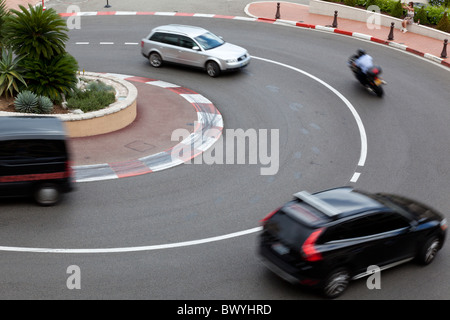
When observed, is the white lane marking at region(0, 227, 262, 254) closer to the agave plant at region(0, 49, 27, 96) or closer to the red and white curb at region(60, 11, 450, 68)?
the agave plant at region(0, 49, 27, 96)

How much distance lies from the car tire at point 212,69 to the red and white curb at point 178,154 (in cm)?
193

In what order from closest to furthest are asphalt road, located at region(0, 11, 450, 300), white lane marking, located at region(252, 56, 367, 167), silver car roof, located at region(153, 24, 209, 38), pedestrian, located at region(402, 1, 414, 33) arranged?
asphalt road, located at region(0, 11, 450, 300)
white lane marking, located at region(252, 56, 367, 167)
silver car roof, located at region(153, 24, 209, 38)
pedestrian, located at region(402, 1, 414, 33)

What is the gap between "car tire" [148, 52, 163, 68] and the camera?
81.8 ft

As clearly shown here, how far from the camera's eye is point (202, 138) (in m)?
18.6

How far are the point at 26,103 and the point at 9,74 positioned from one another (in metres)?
1.28

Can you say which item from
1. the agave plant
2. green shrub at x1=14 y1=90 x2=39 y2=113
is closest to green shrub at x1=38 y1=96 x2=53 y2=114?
green shrub at x1=14 y1=90 x2=39 y2=113

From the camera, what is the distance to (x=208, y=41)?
964 inches

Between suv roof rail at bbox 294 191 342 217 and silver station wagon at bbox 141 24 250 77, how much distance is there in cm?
1305

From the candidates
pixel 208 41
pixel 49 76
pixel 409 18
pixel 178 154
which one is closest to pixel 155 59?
pixel 208 41

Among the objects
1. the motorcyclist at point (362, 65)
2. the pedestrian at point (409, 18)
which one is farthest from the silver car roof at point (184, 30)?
the pedestrian at point (409, 18)

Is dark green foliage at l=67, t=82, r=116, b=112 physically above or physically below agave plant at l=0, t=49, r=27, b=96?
below

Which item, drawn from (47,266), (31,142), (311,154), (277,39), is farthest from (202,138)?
(277,39)

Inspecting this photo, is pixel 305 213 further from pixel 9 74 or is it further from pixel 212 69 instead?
pixel 212 69

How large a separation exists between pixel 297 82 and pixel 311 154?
6842mm
